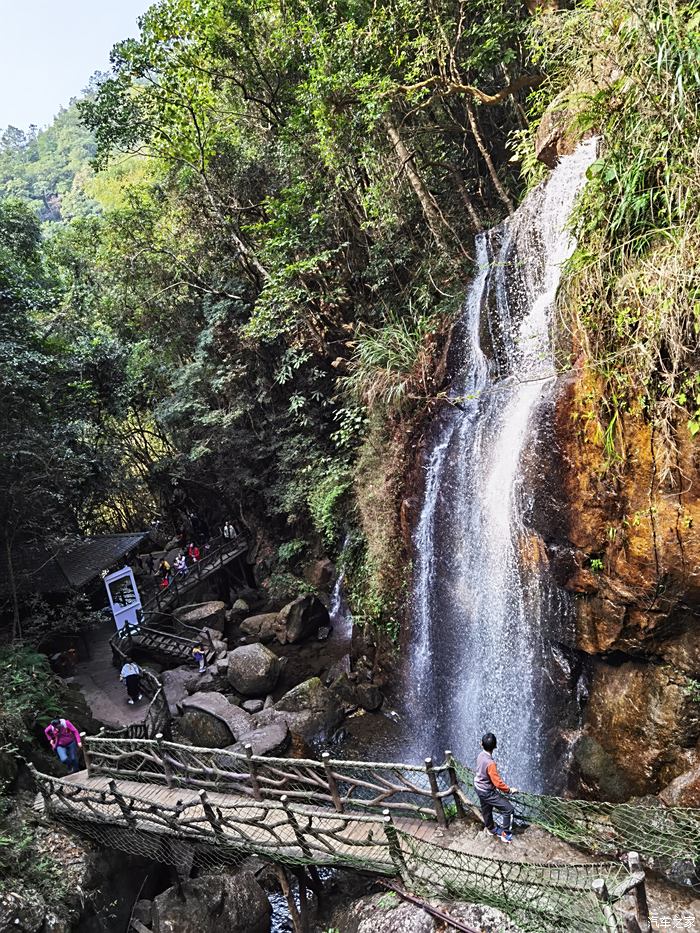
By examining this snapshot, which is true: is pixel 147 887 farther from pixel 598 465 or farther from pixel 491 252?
pixel 491 252

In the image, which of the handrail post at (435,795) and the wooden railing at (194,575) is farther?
the wooden railing at (194,575)

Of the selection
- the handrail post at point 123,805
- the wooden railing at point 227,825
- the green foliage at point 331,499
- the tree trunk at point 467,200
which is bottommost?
the wooden railing at point 227,825

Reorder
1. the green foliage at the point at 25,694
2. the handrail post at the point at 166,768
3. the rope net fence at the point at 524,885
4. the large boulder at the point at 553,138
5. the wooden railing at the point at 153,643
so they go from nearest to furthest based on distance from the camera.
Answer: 1. the rope net fence at the point at 524,885
2. the handrail post at the point at 166,768
3. the green foliage at the point at 25,694
4. the large boulder at the point at 553,138
5. the wooden railing at the point at 153,643

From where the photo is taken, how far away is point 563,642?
28.5 feet

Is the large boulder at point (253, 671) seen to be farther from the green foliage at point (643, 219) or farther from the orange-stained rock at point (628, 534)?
the green foliage at point (643, 219)

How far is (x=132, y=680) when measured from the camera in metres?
13.5

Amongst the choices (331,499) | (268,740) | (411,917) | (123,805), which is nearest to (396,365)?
(331,499)

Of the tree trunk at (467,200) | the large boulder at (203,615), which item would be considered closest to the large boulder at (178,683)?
the large boulder at (203,615)

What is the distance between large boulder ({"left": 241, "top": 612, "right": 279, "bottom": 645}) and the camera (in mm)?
16250

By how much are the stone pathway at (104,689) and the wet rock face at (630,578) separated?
9.84m

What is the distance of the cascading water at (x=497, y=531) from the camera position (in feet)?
29.6

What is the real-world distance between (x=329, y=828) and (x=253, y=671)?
7004 mm

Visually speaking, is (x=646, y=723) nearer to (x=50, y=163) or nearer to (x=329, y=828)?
(x=329, y=828)

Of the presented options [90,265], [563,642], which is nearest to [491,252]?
[563,642]
